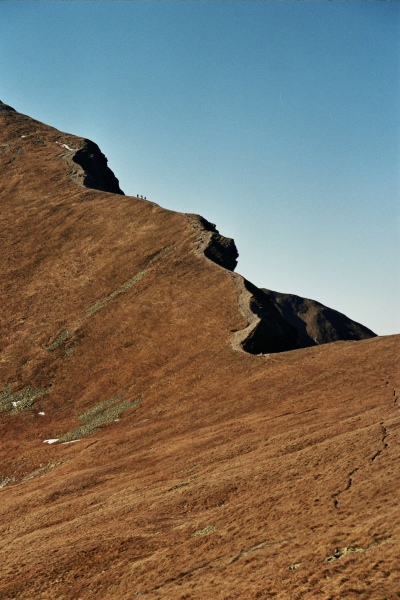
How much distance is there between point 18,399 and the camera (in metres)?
52.1

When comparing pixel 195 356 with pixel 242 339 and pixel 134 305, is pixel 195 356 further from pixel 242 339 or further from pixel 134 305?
pixel 134 305

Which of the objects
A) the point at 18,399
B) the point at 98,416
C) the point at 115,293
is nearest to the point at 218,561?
the point at 98,416

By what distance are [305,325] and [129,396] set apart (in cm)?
9334

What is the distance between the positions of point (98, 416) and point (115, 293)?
1923cm

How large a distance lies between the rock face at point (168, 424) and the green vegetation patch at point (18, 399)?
7.1 inches

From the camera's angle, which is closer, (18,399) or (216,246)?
(18,399)

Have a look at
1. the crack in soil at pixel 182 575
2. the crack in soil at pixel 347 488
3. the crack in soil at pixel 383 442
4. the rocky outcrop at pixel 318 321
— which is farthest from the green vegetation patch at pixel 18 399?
the rocky outcrop at pixel 318 321

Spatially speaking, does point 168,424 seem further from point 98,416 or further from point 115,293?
point 115,293

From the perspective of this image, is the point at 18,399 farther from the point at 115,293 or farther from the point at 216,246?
the point at 216,246

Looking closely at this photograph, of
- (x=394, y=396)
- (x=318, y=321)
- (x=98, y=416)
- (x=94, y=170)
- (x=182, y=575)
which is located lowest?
(x=98, y=416)

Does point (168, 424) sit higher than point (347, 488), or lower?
lower

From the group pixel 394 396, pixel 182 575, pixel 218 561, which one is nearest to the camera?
pixel 182 575

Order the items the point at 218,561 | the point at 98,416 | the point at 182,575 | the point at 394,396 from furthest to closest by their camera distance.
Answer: the point at 98,416, the point at 394,396, the point at 218,561, the point at 182,575

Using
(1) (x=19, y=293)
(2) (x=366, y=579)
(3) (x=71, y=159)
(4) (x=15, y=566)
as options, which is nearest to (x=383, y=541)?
(2) (x=366, y=579)
